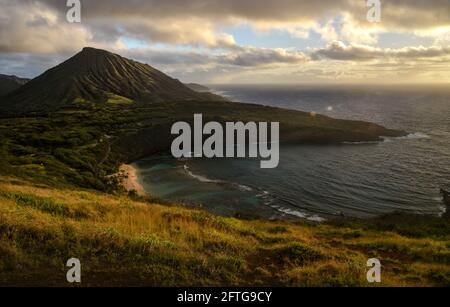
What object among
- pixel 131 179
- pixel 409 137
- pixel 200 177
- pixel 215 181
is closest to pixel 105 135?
pixel 131 179

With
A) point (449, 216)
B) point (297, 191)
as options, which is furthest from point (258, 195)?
point (449, 216)

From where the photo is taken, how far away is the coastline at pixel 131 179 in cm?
6899

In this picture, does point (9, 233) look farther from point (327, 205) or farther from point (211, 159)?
point (211, 159)

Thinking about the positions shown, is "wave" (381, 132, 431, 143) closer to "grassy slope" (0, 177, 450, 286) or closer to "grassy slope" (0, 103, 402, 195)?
"grassy slope" (0, 103, 402, 195)

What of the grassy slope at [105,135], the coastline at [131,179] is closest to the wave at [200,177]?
the coastline at [131,179]

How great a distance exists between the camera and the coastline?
68988 millimetres

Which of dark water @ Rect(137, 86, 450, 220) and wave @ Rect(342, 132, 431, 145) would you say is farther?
wave @ Rect(342, 132, 431, 145)

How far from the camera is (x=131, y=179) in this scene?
255 ft

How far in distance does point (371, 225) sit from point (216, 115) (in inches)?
4306

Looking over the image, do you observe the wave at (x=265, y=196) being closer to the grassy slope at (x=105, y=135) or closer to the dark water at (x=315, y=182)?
the dark water at (x=315, y=182)

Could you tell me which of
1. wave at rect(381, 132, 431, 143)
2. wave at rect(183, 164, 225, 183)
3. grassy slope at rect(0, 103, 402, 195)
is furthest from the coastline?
wave at rect(381, 132, 431, 143)

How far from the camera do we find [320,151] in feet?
372

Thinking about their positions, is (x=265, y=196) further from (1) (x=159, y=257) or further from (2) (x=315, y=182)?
(1) (x=159, y=257)

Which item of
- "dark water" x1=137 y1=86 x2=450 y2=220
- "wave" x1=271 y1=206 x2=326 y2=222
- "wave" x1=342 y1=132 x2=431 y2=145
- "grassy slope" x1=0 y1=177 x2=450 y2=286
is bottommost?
"wave" x1=271 y1=206 x2=326 y2=222
